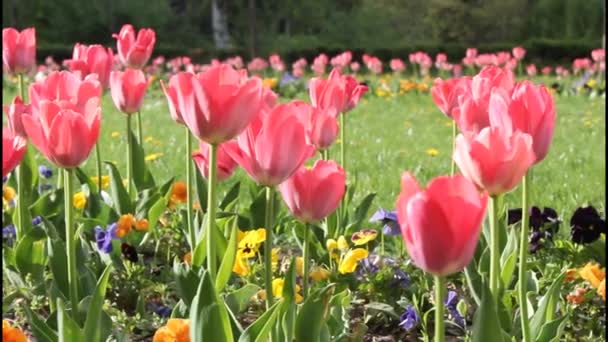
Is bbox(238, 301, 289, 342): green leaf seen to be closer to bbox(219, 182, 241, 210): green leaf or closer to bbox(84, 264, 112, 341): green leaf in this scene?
bbox(84, 264, 112, 341): green leaf

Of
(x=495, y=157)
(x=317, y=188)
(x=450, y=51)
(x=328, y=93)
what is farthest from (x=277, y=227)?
(x=450, y=51)

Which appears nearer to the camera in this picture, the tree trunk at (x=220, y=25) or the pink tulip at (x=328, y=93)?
the pink tulip at (x=328, y=93)

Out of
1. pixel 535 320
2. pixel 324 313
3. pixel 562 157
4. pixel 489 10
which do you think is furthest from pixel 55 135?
pixel 489 10

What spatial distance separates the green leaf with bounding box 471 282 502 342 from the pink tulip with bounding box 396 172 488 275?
0.20 m

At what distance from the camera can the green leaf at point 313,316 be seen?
1.50 metres

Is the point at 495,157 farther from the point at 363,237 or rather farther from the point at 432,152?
the point at 432,152

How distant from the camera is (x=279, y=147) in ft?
4.50

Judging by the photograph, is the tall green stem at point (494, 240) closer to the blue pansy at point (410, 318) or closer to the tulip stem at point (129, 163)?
the blue pansy at point (410, 318)

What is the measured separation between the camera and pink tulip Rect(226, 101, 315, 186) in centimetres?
137

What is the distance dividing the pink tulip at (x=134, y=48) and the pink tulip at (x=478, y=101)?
1185 mm

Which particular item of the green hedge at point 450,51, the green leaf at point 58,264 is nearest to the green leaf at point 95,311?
the green leaf at point 58,264

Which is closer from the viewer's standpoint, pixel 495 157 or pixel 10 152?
pixel 495 157

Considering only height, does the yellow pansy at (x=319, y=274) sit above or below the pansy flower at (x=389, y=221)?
below

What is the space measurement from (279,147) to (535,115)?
1.31 feet
